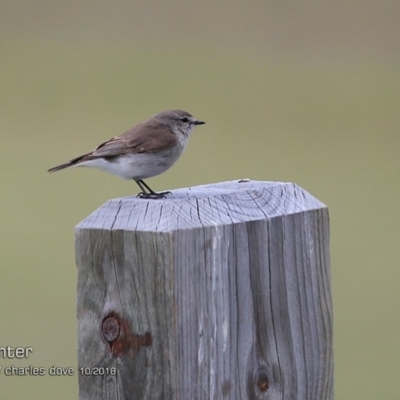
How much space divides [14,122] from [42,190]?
169 inches

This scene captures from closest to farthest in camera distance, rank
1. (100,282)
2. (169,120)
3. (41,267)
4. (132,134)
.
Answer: (100,282)
(132,134)
(169,120)
(41,267)

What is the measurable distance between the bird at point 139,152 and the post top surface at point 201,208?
2.18 metres

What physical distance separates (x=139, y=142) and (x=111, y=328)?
270 cm

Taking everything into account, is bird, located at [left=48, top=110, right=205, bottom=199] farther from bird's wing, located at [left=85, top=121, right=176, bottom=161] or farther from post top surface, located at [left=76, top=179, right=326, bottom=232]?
post top surface, located at [left=76, top=179, right=326, bottom=232]

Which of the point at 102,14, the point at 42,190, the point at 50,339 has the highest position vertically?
the point at 102,14

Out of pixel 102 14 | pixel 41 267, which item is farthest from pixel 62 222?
pixel 102 14

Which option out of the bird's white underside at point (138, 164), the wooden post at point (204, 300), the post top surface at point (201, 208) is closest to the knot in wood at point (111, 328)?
the wooden post at point (204, 300)

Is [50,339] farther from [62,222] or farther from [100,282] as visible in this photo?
[100,282]

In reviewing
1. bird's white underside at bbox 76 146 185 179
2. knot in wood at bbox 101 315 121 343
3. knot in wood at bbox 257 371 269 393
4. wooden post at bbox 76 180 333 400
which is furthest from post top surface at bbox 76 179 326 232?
bird's white underside at bbox 76 146 185 179

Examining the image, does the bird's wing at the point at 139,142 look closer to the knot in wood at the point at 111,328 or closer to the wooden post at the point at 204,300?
the wooden post at the point at 204,300

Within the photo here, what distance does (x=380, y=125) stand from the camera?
20.7 meters

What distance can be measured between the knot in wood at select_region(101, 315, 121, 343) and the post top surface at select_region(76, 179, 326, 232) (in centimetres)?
26

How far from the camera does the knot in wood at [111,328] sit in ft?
9.42

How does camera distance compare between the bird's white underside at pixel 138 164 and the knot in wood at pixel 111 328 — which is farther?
the bird's white underside at pixel 138 164
